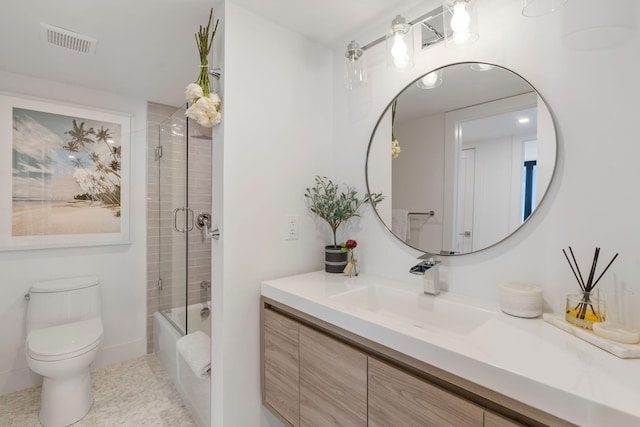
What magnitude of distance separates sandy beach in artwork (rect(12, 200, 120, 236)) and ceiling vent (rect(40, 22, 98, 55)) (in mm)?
1133

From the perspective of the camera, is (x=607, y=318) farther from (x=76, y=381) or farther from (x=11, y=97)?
(x=11, y=97)

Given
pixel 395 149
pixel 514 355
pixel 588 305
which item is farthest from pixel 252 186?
pixel 588 305

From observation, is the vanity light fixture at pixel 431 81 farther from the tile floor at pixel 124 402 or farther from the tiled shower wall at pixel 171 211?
the tile floor at pixel 124 402

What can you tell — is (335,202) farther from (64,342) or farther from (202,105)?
(64,342)

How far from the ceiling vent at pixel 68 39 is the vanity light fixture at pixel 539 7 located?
2.11 metres

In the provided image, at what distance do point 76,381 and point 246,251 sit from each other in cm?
151

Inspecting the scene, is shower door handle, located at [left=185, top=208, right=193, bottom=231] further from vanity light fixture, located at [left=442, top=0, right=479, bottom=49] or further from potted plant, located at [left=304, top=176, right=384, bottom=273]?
vanity light fixture, located at [left=442, top=0, right=479, bottom=49]

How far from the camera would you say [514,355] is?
0.74m

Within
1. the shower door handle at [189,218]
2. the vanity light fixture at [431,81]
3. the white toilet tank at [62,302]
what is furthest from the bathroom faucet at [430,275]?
the white toilet tank at [62,302]

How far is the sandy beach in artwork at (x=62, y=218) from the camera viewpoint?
2.12 meters

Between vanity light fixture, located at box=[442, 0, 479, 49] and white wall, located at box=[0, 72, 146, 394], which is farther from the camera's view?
white wall, located at box=[0, 72, 146, 394]

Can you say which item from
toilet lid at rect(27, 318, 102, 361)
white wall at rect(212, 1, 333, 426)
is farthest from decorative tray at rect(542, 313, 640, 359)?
toilet lid at rect(27, 318, 102, 361)

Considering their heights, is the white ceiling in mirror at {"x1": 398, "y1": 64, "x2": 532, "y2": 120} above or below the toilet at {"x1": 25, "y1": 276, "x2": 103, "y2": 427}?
above

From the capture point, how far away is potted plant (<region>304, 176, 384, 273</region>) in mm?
1627
